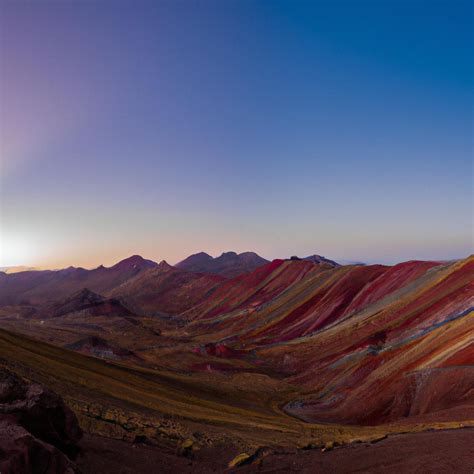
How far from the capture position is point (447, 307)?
122 feet

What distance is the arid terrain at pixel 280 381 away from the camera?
466 inches

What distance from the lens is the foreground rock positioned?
296 inches

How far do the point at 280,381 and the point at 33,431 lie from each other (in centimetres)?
3158

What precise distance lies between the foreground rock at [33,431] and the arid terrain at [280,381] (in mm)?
40

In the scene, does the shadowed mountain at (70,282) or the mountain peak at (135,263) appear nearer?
the shadowed mountain at (70,282)

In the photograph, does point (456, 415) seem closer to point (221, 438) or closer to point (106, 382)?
point (221, 438)

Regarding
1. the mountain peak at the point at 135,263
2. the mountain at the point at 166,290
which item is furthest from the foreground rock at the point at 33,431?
the mountain peak at the point at 135,263

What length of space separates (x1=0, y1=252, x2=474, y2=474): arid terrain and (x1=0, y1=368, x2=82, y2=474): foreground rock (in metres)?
0.04

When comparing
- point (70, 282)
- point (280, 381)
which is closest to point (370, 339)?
point (280, 381)

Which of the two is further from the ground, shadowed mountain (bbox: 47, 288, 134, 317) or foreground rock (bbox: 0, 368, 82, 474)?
foreground rock (bbox: 0, 368, 82, 474)

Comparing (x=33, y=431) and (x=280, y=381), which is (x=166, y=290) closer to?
(x=280, y=381)

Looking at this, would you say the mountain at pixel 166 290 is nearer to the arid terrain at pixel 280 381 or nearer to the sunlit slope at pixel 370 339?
the arid terrain at pixel 280 381

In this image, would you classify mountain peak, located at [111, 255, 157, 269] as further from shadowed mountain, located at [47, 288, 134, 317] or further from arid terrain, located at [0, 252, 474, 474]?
arid terrain, located at [0, 252, 474, 474]

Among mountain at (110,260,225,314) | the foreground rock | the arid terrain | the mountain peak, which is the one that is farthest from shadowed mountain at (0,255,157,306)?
the foreground rock
